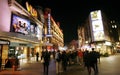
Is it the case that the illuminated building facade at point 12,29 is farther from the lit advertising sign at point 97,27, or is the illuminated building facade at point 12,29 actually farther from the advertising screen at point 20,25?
the lit advertising sign at point 97,27

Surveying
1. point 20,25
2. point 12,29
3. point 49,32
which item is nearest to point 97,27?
point 49,32

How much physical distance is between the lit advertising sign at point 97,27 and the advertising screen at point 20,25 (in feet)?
104

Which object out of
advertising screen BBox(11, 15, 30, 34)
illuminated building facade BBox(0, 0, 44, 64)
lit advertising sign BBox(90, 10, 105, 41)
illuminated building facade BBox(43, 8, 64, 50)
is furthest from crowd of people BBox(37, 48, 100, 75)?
lit advertising sign BBox(90, 10, 105, 41)

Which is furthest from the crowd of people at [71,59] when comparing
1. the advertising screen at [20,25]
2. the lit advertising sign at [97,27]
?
the lit advertising sign at [97,27]

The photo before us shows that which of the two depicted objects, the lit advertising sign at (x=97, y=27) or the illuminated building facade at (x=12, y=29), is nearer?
the illuminated building facade at (x=12, y=29)

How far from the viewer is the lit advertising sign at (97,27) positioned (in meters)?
63.2

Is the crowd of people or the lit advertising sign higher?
the lit advertising sign

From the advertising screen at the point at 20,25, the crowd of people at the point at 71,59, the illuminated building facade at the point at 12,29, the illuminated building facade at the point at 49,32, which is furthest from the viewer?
the illuminated building facade at the point at 49,32

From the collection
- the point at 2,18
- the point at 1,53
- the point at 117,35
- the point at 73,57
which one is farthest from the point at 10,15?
the point at 117,35

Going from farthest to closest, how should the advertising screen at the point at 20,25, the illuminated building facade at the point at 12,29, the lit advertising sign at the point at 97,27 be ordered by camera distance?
the lit advertising sign at the point at 97,27, the advertising screen at the point at 20,25, the illuminated building facade at the point at 12,29

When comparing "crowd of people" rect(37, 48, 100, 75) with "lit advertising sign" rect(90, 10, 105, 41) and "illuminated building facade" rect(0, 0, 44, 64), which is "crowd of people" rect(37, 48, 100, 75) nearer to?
"illuminated building facade" rect(0, 0, 44, 64)

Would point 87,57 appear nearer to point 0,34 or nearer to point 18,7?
point 0,34

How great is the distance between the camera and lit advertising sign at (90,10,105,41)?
63.2 m

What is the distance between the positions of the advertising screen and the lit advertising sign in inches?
1242
